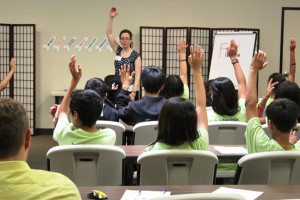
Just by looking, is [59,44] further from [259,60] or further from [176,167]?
[176,167]

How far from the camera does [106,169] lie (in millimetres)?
2645

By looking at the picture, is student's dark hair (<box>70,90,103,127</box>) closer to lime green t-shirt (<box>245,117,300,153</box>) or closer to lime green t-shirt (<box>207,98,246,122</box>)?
lime green t-shirt (<box>245,117,300,153</box>)

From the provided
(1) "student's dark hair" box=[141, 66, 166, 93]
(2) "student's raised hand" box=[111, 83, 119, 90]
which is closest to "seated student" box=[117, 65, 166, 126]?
(1) "student's dark hair" box=[141, 66, 166, 93]

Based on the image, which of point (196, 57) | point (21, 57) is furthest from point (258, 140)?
point (21, 57)

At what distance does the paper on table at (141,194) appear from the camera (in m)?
2.03

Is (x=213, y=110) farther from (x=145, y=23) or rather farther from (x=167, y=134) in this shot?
(x=145, y=23)

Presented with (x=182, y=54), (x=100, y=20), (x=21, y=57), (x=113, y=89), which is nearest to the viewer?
(x=182, y=54)

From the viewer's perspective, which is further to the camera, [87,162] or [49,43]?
[49,43]

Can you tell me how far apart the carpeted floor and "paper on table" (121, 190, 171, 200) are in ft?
12.2

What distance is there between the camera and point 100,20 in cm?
770

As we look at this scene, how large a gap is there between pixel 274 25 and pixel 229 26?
83 cm

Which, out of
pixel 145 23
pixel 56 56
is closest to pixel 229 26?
pixel 145 23

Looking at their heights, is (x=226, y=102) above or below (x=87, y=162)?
above

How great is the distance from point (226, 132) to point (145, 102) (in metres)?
0.80
